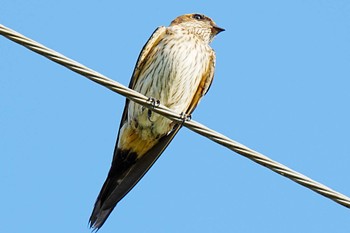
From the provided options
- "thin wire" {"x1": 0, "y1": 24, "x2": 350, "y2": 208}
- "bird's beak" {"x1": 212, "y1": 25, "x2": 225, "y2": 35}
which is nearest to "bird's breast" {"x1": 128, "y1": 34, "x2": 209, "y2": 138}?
"bird's beak" {"x1": 212, "y1": 25, "x2": 225, "y2": 35}

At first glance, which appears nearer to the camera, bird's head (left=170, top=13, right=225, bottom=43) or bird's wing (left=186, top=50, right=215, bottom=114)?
bird's wing (left=186, top=50, right=215, bottom=114)

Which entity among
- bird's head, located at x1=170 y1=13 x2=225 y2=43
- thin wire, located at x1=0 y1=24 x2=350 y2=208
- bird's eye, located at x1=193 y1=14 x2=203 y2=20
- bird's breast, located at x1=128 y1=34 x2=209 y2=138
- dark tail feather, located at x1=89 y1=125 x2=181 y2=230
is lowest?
dark tail feather, located at x1=89 y1=125 x2=181 y2=230

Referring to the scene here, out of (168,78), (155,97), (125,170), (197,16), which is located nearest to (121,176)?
(125,170)

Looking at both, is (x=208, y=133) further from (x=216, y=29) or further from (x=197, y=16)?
→ (x=197, y=16)

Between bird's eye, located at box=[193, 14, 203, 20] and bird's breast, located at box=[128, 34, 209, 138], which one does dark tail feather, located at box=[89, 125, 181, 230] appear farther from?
bird's eye, located at box=[193, 14, 203, 20]

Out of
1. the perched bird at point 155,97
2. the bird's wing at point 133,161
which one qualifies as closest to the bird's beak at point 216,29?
the perched bird at point 155,97

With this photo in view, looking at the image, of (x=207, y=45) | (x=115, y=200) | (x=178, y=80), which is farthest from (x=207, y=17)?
(x=115, y=200)

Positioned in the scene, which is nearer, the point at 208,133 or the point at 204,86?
the point at 208,133
